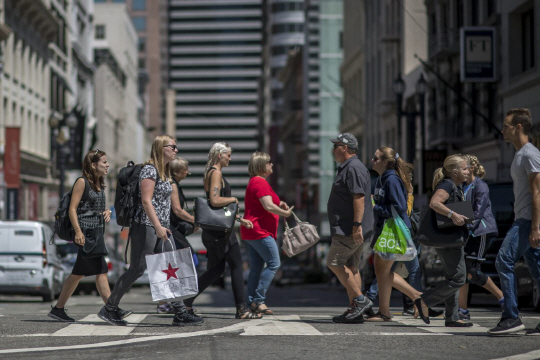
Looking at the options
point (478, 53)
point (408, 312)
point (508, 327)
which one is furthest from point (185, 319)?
point (478, 53)

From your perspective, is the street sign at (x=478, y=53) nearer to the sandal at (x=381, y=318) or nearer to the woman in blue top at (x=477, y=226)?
the woman in blue top at (x=477, y=226)

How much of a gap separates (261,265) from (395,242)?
6.09ft

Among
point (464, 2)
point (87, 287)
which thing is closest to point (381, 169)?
point (87, 287)

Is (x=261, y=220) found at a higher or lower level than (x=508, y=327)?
higher

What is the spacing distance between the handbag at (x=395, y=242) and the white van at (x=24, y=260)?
37.7 ft

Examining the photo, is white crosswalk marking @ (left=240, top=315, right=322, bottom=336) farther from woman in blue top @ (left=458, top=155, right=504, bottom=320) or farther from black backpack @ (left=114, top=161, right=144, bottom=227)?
woman in blue top @ (left=458, top=155, right=504, bottom=320)

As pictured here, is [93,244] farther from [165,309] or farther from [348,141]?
[348,141]

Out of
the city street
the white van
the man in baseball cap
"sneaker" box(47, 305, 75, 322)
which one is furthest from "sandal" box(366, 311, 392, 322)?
the white van

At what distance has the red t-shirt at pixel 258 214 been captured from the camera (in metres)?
11.2

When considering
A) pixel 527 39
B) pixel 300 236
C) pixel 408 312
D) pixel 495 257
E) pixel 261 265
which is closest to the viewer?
pixel 300 236

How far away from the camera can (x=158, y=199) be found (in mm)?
10125

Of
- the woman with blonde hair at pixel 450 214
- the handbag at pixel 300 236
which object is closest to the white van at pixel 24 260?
the handbag at pixel 300 236

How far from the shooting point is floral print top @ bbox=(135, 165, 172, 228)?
32.7 feet

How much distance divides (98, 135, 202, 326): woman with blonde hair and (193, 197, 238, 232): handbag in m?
0.54
